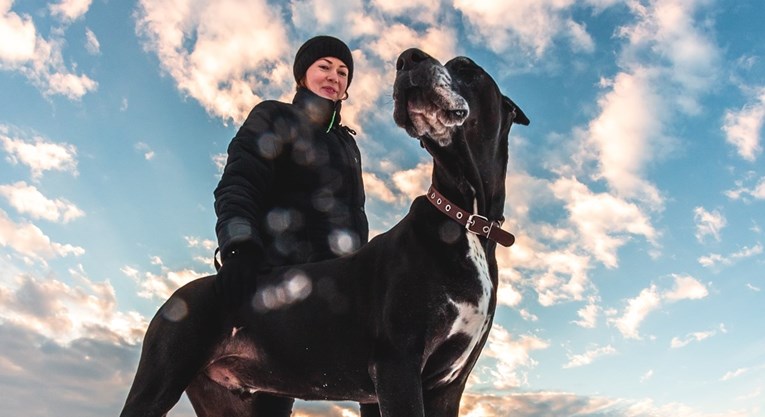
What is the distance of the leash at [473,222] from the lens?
377 centimetres

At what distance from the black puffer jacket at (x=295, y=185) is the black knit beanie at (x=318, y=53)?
478 mm

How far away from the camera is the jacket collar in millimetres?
5191

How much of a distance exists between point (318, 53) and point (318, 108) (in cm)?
58

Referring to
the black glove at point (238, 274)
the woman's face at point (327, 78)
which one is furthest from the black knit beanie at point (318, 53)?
the black glove at point (238, 274)

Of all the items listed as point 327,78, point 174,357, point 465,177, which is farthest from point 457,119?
point 174,357

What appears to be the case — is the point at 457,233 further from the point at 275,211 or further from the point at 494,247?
the point at 275,211

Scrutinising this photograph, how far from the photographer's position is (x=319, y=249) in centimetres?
478

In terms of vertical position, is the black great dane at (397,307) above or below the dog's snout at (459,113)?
below

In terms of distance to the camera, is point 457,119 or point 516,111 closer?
point 457,119

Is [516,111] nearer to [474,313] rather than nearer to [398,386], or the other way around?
[474,313]

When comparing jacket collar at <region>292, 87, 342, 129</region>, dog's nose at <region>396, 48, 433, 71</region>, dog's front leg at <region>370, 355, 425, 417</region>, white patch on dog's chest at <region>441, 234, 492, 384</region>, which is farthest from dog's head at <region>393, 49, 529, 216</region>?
jacket collar at <region>292, 87, 342, 129</region>

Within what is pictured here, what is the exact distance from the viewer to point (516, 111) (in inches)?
172

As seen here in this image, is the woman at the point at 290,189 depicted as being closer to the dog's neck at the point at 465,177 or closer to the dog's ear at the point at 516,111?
the dog's neck at the point at 465,177

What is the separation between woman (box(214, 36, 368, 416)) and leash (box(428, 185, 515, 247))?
1.17 metres
